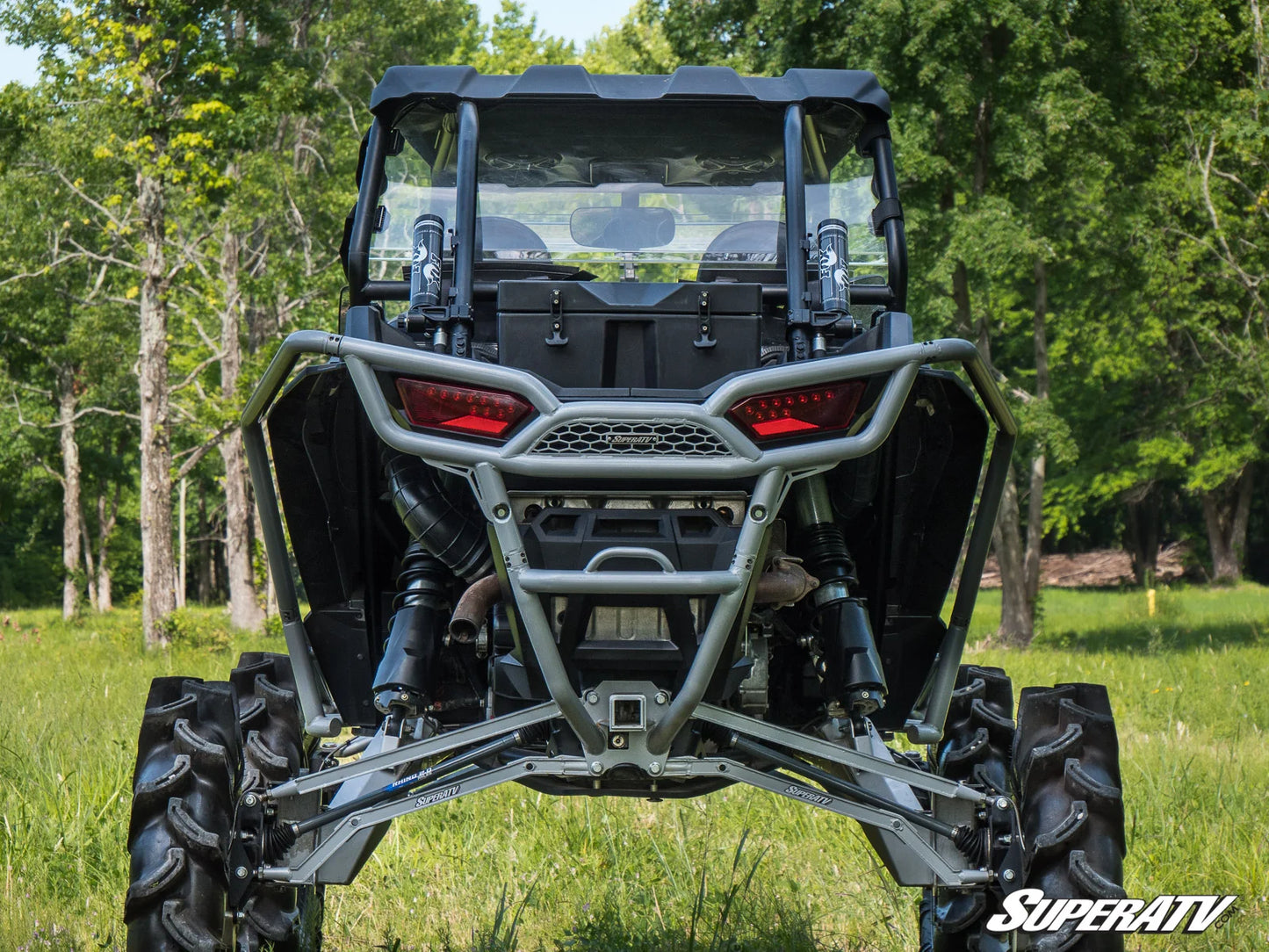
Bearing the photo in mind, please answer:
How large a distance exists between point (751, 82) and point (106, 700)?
7.34 meters

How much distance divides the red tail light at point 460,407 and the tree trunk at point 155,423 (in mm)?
14626

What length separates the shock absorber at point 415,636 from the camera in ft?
12.0

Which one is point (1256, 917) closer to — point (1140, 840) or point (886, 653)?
point (1140, 840)

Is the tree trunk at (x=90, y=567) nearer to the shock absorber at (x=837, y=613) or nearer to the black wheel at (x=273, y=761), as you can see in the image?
the black wheel at (x=273, y=761)

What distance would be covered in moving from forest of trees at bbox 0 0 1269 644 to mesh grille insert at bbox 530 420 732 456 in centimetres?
1434

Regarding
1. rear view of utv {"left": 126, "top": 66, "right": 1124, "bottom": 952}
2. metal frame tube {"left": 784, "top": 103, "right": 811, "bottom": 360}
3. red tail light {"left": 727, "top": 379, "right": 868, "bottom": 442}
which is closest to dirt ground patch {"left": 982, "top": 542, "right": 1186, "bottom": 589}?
rear view of utv {"left": 126, "top": 66, "right": 1124, "bottom": 952}

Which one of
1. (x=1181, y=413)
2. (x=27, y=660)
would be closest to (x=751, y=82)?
(x=27, y=660)

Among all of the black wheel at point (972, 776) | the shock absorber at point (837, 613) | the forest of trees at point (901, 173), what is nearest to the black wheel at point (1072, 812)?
the black wheel at point (972, 776)

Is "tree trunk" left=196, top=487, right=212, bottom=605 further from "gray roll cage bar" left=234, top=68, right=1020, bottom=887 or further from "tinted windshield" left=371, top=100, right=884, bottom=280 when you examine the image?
"gray roll cage bar" left=234, top=68, right=1020, bottom=887

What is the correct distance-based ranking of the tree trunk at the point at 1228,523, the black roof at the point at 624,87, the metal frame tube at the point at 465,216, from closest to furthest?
the metal frame tube at the point at 465,216 → the black roof at the point at 624,87 → the tree trunk at the point at 1228,523

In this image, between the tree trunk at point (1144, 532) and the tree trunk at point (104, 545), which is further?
the tree trunk at point (1144, 532)

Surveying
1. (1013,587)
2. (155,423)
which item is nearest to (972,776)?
(155,423)

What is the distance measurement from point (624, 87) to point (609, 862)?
3226mm

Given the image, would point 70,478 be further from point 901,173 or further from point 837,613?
point 837,613
